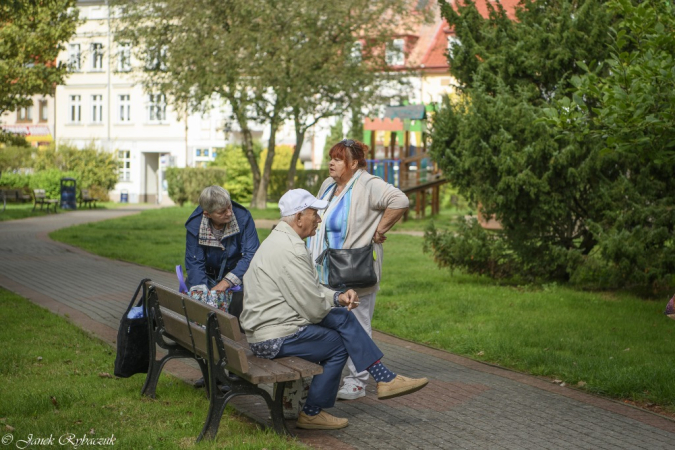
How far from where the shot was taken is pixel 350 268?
6.77 metres

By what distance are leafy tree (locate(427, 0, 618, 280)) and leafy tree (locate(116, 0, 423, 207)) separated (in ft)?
71.7

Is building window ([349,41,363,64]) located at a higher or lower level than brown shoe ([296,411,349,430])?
higher

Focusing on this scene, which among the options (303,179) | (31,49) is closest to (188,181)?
(303,179)

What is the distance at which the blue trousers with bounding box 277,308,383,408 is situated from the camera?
19.6 feet

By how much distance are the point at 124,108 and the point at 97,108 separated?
84.5 inches

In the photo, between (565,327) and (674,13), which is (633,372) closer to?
(565,327)

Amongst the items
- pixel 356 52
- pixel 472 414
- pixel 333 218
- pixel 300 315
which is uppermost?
pixel 356 52

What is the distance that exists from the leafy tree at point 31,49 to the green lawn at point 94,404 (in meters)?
26.4

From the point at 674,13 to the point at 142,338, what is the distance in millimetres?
5769

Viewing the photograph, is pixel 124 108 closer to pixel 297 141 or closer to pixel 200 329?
pixel 297 141

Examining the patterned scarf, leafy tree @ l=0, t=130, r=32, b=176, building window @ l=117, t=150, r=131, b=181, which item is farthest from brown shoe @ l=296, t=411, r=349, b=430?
building window @ l=117, t=150, r=131, b=181

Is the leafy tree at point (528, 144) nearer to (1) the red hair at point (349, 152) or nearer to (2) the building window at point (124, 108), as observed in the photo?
(1) the red hair at point (349, 152)

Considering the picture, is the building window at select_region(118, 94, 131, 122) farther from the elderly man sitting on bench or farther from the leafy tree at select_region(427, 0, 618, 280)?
the elderly man sitting on bench

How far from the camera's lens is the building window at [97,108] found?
2506 inches
